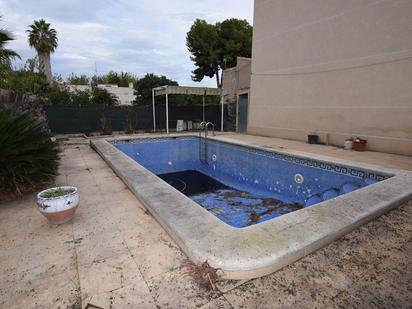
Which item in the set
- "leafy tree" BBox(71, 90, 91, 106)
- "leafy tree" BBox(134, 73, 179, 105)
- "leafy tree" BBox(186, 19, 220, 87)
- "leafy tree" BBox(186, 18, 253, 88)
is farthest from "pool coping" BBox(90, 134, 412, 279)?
"leafy tree" BBox(186, 19, 220, 87)

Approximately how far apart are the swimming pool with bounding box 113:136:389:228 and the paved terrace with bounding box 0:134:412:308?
2.01 m

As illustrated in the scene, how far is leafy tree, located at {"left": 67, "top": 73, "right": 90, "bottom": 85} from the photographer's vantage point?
85.8 ft

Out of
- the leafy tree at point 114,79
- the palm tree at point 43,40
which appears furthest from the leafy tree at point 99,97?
the leafy tree at point 114,79

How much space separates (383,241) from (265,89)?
830cm

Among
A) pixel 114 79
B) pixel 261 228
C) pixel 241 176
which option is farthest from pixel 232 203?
pixel 114 79

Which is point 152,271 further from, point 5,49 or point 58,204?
point 5,49

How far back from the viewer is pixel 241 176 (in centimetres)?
674

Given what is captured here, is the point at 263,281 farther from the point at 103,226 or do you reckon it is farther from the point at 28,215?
the point at 28,215

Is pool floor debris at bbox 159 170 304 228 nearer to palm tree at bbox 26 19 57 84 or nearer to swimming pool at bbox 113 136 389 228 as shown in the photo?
swimming pool at bbox 113 136 389 228

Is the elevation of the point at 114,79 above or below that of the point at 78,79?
above

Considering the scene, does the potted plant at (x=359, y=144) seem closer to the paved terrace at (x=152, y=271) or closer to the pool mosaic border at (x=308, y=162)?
the pool mosaic border at (x=308, y=162)

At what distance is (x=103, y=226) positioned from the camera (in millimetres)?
2311

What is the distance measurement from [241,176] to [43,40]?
2124 cm

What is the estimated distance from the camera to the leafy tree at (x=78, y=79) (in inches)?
1030
